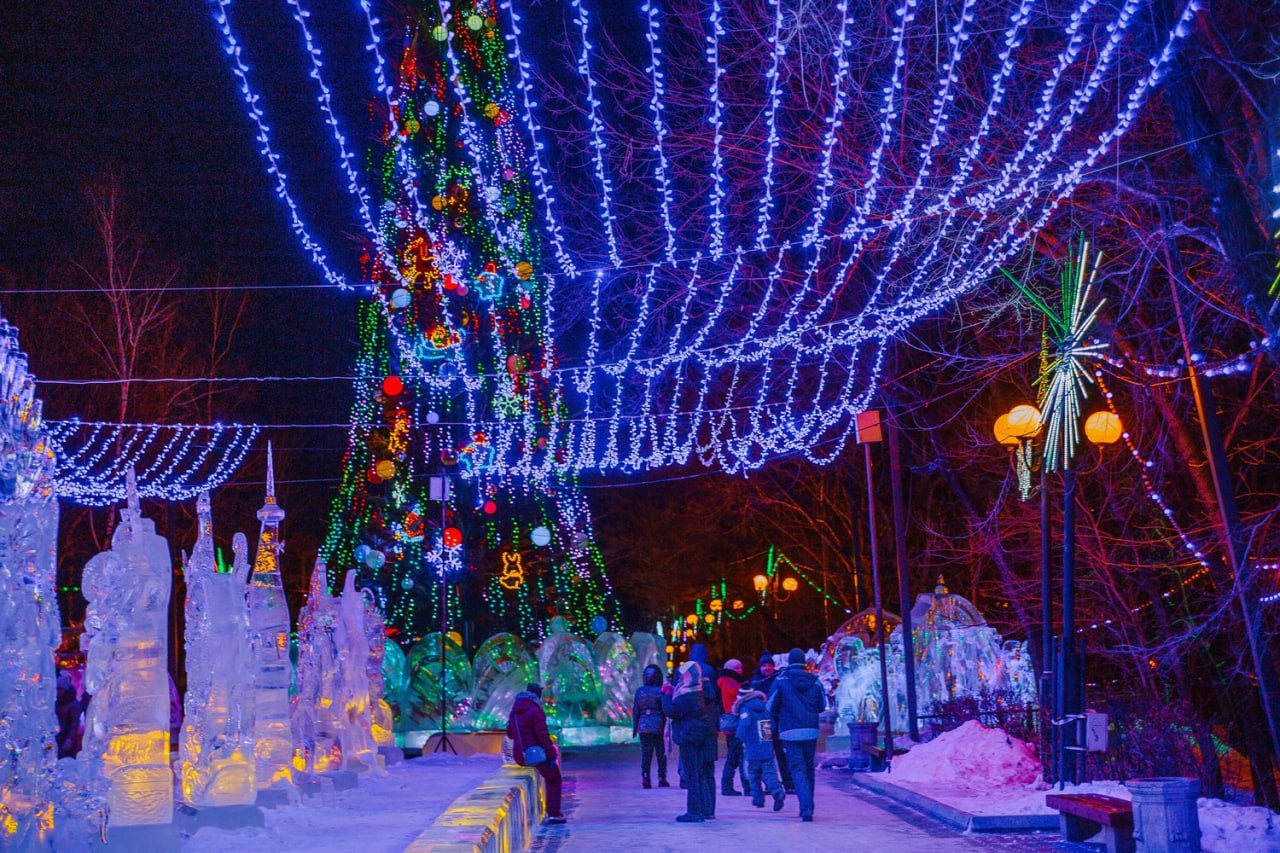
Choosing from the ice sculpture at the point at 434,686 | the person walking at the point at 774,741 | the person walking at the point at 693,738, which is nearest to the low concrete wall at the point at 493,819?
the person walking at the point at 693,738

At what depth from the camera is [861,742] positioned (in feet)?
62.8

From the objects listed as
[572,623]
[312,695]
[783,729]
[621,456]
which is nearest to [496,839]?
[783,729]

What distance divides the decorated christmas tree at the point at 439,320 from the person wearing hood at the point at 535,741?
36.4ft

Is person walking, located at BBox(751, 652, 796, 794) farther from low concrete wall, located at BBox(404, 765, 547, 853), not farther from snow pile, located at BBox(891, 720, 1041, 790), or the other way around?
low concrete wall, located at BBox(404, 765, 547, 853)

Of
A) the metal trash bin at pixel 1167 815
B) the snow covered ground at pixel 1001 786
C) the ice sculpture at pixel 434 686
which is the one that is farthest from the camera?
the ice sculpture at pixel 434 686

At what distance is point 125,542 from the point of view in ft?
30.7

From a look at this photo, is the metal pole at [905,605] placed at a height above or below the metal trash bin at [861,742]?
above

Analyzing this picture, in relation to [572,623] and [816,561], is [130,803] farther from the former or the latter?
[816,561]

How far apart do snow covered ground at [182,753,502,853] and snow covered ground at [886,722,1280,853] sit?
5.34 m

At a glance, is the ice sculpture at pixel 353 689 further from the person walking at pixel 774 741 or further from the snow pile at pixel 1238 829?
the snow pile at pixel 1238 829

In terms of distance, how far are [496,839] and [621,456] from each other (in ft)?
86.2

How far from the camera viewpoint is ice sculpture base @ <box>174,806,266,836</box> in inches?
411

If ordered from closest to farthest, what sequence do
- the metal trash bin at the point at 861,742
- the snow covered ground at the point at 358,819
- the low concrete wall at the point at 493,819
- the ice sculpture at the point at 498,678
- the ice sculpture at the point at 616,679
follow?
the low concrete wall at the point at 493,819 → the snow covered ground at the point at 358,819 → the metal trash bin at the point at 861,742 → the ice sculpture at the point at 498,678 → the ice sculpture at the point at 616,679

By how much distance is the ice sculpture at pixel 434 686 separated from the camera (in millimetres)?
24562
